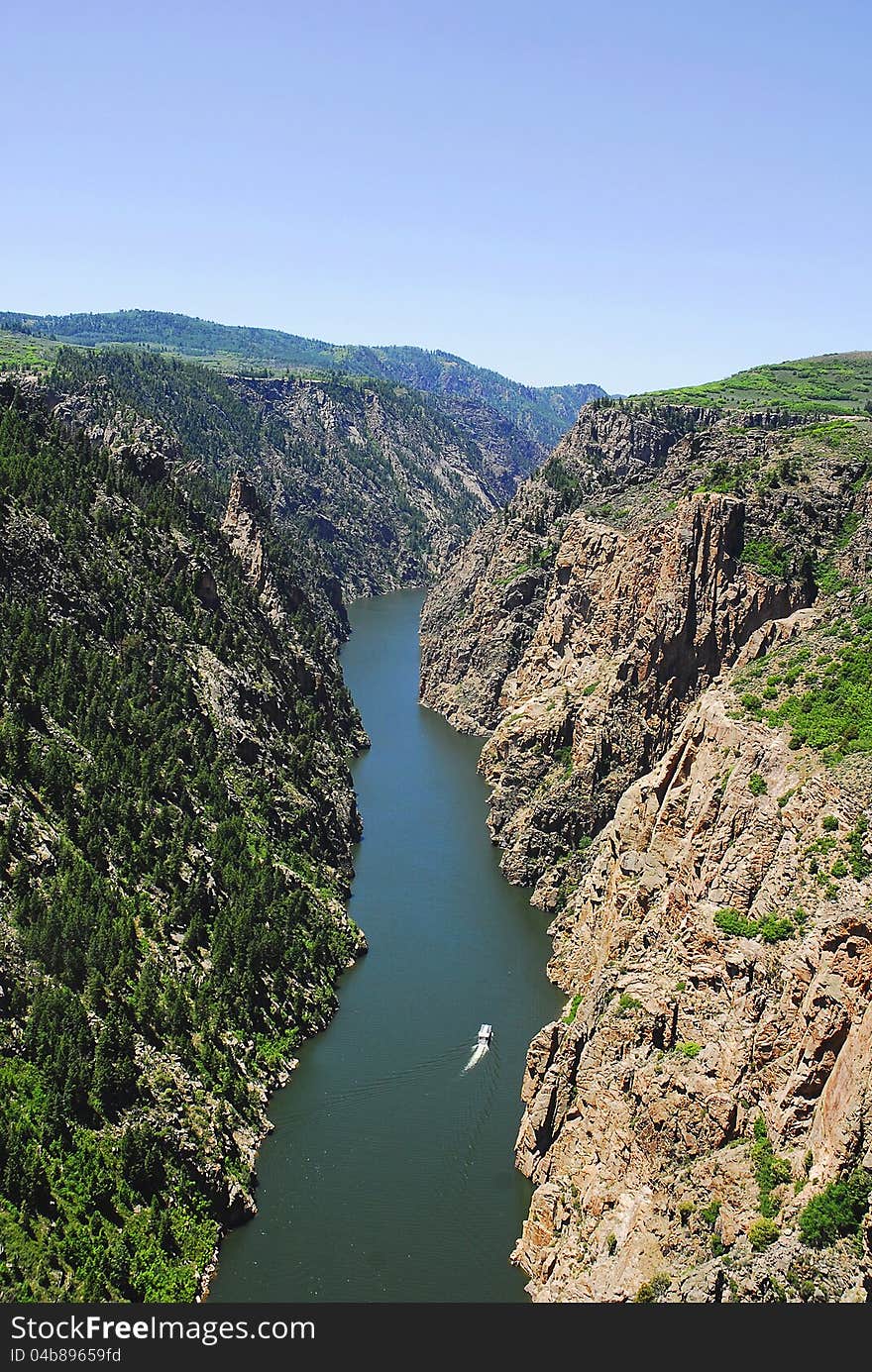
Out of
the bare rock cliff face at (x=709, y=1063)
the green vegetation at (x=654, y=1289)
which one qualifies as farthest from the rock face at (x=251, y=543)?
the green vegetation at (x=654, y=1289)

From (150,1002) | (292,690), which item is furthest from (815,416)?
(150,1002)

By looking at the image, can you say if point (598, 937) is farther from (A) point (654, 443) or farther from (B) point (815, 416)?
(A) point (654, 443)

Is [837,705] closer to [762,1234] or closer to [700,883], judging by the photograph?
[700,883]

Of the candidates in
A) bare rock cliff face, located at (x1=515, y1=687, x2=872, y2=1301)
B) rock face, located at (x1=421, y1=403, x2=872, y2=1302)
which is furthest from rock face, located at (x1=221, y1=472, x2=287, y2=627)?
bare rock cliff face, located at (x1=515, y1=687, x2=872, y2=1301)

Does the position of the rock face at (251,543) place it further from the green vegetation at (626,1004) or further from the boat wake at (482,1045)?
the green vegetation at (626,1004)

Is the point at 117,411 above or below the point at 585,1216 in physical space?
above

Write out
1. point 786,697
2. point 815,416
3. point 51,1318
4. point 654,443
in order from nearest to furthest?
point 51,1318 < point 786,697 < point 815,416 < point 654,443
